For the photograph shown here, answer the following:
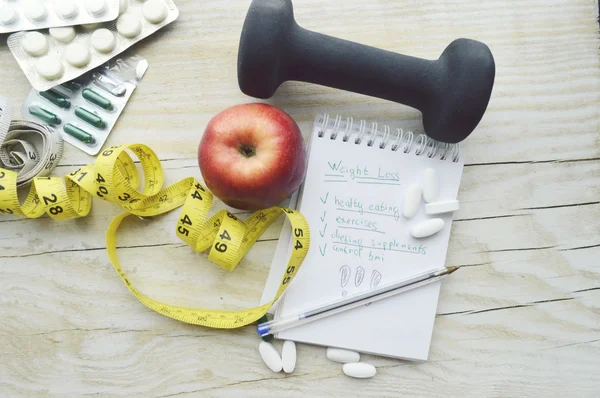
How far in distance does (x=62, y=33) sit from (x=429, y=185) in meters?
0.74

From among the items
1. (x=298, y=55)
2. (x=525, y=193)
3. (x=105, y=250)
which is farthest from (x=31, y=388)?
(x=525, y=193)

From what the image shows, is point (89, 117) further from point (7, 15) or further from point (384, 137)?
point (384, 137)

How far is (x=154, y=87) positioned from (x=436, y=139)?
543 millimetres

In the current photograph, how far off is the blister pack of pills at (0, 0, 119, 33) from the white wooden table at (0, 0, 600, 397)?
7cm

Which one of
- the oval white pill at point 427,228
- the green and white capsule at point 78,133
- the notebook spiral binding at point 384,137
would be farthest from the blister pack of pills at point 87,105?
the oval white pill at point 427,228

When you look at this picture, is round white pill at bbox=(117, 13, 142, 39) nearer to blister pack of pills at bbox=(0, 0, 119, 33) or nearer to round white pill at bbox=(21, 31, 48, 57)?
blister pack of pills at bbox=(0, 0, 119, 33)

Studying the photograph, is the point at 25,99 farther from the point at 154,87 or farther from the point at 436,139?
the point at 436,139

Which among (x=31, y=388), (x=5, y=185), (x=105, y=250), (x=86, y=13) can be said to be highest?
(x=86, y=13)

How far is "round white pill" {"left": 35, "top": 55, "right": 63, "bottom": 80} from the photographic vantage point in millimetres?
994

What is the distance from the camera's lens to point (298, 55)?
93cm

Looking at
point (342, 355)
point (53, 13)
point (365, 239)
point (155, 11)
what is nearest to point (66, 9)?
point (53, 13)

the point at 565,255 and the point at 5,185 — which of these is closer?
the point at 5,185

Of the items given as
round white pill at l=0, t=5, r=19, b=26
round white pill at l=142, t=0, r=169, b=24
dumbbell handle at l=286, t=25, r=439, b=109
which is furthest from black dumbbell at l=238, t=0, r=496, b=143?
round white pill at l=0, t=5, r=19, b=26

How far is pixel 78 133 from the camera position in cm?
101
